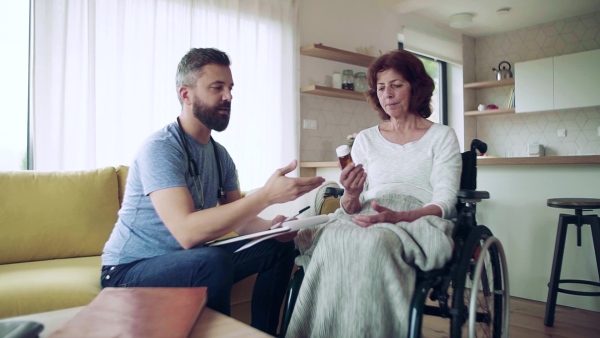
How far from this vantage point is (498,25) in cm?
559

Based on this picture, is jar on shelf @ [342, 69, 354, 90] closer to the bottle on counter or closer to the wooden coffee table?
the bottle on counter

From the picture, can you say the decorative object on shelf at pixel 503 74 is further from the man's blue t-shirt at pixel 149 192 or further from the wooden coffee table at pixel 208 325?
the wooden coffee table at pixel 208 325

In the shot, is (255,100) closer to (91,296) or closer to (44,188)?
(44,188)

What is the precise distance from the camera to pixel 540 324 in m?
2.40

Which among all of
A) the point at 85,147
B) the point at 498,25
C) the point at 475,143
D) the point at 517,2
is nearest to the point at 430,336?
the point at 475,143

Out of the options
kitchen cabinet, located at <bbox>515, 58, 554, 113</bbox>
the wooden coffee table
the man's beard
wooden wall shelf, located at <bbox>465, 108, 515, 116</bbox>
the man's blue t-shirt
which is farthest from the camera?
wooden wall shelf, located at <bbox>465, 108, 515, 116</bbox>

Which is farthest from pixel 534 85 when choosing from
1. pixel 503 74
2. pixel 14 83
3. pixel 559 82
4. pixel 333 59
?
pixel 14 83

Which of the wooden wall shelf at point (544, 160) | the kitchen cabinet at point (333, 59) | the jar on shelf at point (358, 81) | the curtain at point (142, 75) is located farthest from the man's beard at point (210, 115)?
the jar on shelf at point (358, 81)

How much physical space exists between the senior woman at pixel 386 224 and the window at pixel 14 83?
6.29ft

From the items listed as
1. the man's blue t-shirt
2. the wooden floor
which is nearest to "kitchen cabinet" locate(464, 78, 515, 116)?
the wooden floor

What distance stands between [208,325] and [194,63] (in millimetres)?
947

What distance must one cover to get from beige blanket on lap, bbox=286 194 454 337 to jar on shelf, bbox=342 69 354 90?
2.88 m

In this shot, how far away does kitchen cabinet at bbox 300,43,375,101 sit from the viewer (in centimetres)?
379

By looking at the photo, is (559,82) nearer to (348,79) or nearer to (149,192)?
(348,79)
